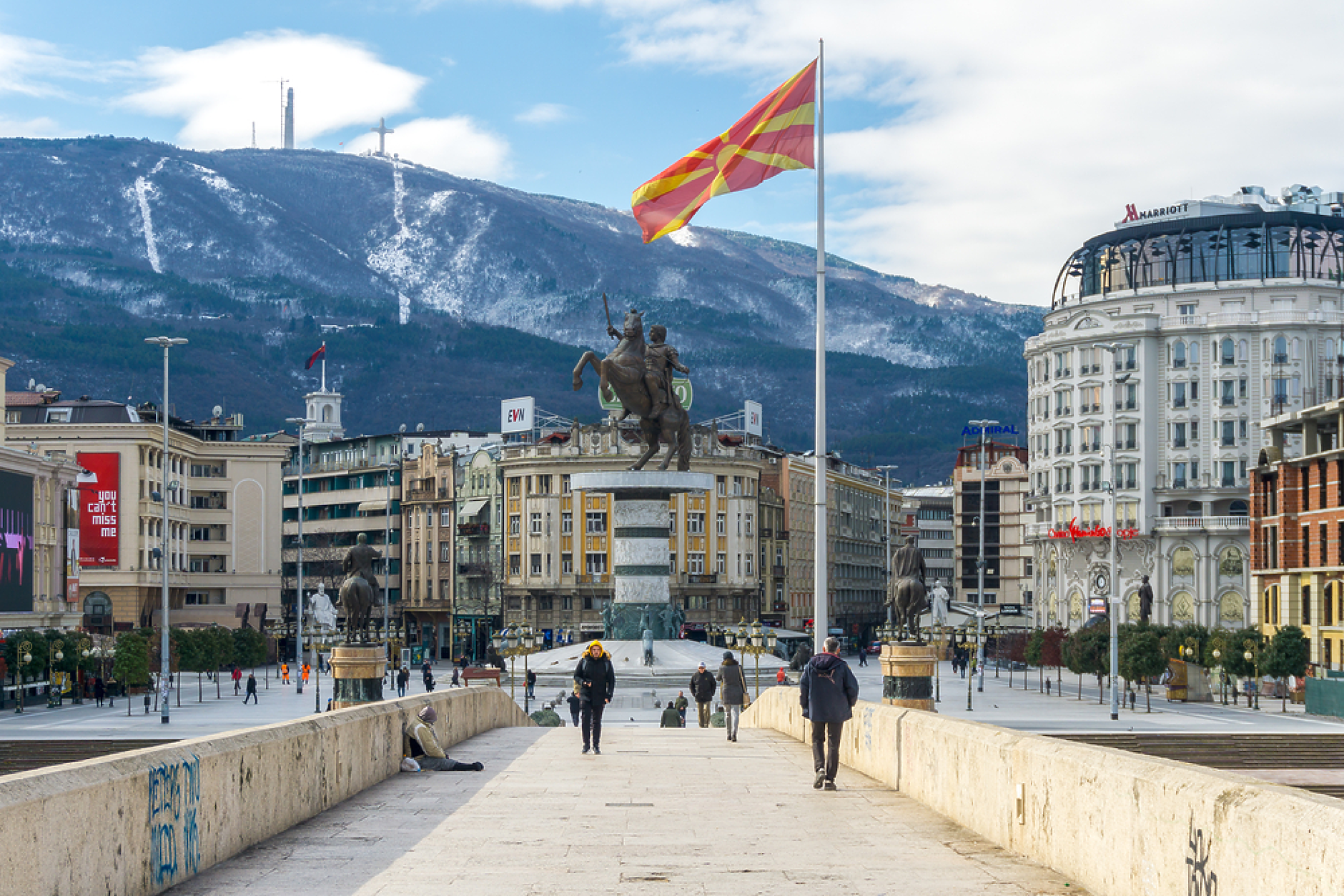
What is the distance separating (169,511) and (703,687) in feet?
294

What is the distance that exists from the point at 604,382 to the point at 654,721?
14.6m

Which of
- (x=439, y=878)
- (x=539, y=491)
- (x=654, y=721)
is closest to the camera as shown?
(x=439, y=878)

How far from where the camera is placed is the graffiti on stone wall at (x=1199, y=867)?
30.5 ft

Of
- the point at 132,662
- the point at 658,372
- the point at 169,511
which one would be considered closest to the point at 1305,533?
the point at 658,372

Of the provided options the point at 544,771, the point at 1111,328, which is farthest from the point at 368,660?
the point at 1111,328

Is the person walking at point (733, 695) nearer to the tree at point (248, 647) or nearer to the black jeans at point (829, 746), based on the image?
the black jeans at point (829, 746)

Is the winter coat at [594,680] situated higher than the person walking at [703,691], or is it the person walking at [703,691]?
the winter coat at [594,680]

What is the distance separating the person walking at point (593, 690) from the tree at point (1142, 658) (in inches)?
2123

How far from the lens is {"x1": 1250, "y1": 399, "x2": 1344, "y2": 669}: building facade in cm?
8256

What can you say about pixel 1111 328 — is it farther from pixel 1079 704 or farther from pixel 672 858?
pixel 672 858

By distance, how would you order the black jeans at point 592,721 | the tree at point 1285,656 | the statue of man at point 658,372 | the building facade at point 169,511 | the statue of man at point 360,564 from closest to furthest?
1. the black jeans at point 592,721
2. the statue of man at point 360,564
3. the statue of man at point 658,372
4. the tree at point 1285,656
5. the building facade at point 169,511

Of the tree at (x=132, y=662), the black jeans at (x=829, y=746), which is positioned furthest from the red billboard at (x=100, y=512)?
the black jeans at (x=829, y=746)

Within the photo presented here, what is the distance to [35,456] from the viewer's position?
299 feet

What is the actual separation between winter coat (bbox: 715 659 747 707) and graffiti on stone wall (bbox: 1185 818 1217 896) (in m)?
24.4
